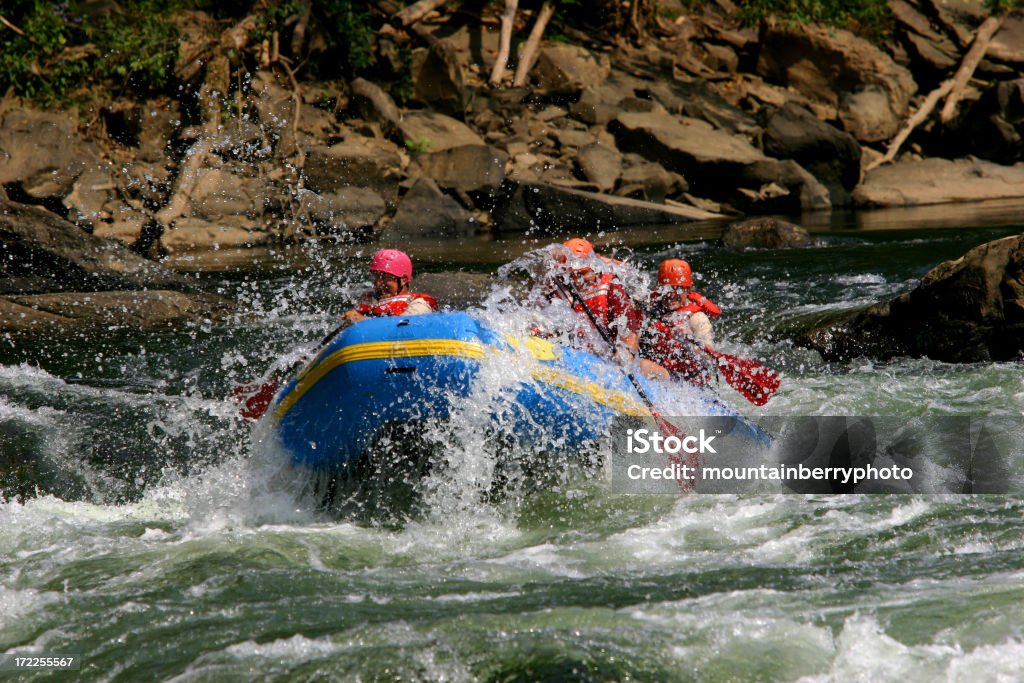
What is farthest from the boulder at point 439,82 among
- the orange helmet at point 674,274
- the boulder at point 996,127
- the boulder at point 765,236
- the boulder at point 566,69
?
the orange helmet at point 674,274

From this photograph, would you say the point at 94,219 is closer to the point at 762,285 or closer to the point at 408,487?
the point at 762,285

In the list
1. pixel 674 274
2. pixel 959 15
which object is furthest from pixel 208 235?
pixel 959 15

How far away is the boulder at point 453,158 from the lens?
15750 mm

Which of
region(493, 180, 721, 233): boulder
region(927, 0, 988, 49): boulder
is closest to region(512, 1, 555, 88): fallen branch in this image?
region(493, 180, 721, 233): boulder

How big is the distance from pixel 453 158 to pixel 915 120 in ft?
31.9

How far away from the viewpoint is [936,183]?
18.1m

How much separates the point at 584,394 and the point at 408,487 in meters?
1.05

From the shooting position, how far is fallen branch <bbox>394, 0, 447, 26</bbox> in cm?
1805

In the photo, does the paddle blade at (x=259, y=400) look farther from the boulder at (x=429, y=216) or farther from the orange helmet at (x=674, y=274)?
the boulder at (x=429, y=216)

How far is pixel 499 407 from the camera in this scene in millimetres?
5324

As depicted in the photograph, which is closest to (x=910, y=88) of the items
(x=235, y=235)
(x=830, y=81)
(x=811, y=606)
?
(x=830, y=81)

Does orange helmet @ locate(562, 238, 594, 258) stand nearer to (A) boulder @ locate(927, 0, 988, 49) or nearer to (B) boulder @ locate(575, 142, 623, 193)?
(B) boulder @ locate(575, 142, 623, 193)

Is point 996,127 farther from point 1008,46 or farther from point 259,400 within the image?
point 259,400

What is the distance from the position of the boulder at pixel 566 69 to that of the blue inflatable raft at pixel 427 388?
45.7ft
